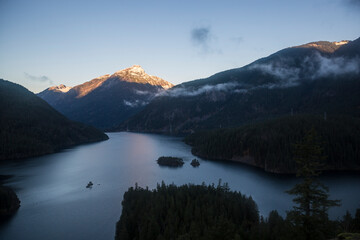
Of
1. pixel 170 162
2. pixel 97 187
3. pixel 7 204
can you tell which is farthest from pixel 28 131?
pixel 7 204

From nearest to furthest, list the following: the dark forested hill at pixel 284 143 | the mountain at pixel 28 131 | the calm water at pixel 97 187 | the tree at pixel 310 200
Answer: the tree at pixel 310 200 → the calm water at pixel 97 187 → the dark forested hill at pixel 284 143 → the mountain at pixel 28 131

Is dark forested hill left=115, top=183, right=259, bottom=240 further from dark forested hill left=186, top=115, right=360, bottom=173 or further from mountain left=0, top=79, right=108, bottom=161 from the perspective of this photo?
mountain left=0, top=79, right=108, bottom=161

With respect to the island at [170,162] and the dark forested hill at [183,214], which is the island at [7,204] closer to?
the dark forested hill at [183,214]

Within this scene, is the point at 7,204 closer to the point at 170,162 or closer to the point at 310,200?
the point at 170,162

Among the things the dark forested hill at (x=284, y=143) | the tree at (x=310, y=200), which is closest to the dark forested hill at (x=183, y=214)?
the tree at (x=310, y=200)

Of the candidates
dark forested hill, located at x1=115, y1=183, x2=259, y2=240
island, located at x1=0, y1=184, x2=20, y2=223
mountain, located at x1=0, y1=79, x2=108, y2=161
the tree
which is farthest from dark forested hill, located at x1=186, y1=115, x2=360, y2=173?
mountain, located at x1=0, y1=79, x2=108, y2=161

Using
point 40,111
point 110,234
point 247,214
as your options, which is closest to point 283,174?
point 247,214
